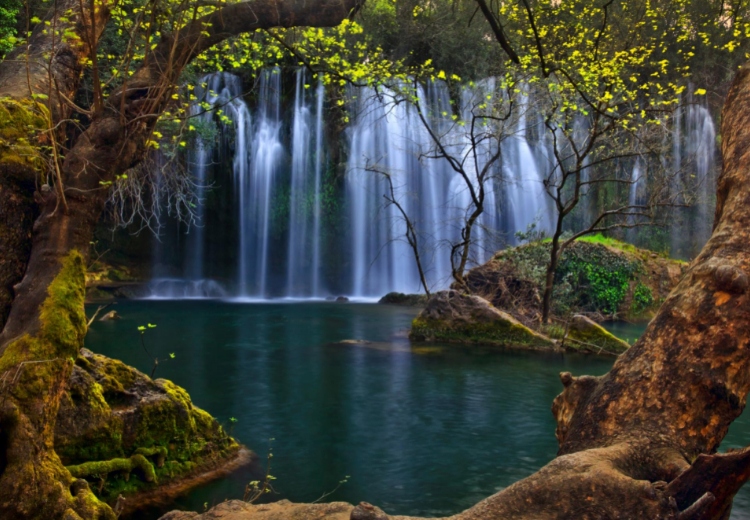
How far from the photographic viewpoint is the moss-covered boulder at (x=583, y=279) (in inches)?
645

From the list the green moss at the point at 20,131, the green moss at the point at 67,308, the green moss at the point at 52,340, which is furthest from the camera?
the green moss at the point at 20,131

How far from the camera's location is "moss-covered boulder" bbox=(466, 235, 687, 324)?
16391 millimetres

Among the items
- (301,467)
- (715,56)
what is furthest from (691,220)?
(301,467)

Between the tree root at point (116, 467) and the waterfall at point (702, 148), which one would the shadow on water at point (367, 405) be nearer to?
the tree root at point (116, 467)

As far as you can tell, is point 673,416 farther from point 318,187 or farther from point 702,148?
point 702,148

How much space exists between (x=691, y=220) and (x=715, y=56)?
8.16m

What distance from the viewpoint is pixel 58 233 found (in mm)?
4289

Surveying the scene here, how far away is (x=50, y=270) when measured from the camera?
421 centimetres

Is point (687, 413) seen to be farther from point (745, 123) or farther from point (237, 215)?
point (237, 215)

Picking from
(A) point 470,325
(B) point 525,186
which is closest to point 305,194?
(B) point 525,186

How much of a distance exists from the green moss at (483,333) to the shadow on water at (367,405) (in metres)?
0.50

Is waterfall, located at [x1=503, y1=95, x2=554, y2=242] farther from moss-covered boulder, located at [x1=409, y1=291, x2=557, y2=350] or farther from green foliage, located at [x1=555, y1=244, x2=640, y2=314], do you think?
moss-covered boulder, located at [x1=409, y1=291, x2=557, y2=350]

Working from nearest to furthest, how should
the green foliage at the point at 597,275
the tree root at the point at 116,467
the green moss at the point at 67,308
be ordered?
the green moss at the point at 67,308 → the tree root at the point at 116,467 → the green foliage at the point at 597,275

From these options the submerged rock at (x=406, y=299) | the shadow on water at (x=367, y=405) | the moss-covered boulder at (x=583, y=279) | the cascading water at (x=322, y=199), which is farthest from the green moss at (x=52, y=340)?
the cascading water at (x=322, y=199)
